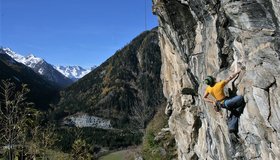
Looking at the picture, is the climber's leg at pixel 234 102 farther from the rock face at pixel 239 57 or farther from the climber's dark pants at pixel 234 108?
the rock face at pixel 239 57

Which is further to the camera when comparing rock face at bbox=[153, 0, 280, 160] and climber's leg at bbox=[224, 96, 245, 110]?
climber's leg at bbox=[224, 96, 245, 110]

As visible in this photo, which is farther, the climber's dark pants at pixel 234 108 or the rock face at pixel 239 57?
the climber's dark pants at pixel 234 108

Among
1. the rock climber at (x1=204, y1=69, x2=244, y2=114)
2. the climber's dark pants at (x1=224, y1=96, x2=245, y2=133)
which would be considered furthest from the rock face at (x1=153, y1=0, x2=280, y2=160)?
the rock climber at (x1=204, y1=69, x2=244, y2=114)

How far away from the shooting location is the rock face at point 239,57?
55.3 feet

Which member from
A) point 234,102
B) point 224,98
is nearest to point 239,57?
point 224,98

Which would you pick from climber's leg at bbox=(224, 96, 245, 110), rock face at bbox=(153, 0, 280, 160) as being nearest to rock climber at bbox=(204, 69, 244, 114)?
climber's leg at bbox=(224, 96, 245, 110)

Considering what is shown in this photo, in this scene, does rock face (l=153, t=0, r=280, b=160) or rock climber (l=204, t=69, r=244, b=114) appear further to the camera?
rock climber (l=204, t=69, r=244, b=114)

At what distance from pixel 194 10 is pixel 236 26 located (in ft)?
20.9

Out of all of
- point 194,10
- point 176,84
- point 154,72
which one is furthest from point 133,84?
point 194,10

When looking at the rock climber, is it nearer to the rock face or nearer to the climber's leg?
the climber's leg

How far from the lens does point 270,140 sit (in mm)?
16953

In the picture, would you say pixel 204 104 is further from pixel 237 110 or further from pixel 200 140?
pixel 200 140

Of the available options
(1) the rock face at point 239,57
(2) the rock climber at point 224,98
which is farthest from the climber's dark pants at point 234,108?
(1) the rock face at point 239,57

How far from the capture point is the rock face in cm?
1686
